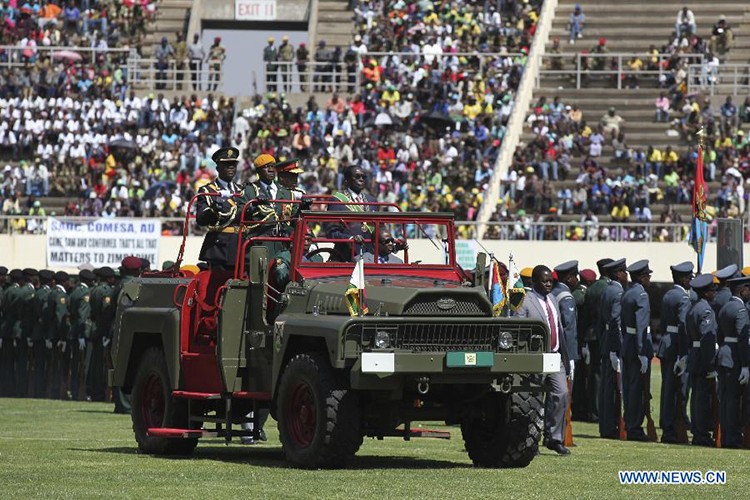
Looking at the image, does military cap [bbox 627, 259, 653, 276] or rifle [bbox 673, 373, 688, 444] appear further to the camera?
military cap [bbox 627, 259, 653, 276]

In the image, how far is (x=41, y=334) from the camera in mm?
30344

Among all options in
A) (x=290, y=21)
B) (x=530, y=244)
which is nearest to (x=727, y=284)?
(x=530, y=244)

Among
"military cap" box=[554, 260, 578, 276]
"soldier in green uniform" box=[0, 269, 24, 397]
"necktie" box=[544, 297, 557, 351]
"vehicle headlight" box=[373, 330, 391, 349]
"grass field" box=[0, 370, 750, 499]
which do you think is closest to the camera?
"grass field" box=[0, 370, 750, 499]

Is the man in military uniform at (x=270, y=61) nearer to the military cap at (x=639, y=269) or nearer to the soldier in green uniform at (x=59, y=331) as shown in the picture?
the soldier in green uniform at (x=59, y=331)

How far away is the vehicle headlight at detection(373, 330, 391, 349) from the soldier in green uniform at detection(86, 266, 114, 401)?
13.7m

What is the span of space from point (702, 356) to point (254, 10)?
4287cm

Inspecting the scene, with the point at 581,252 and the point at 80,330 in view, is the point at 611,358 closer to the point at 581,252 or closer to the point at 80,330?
the point at 80,330

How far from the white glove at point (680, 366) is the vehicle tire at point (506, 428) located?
5.15m

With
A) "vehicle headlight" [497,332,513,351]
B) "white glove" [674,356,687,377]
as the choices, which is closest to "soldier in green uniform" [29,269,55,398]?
"white glove" [674,356,687,377]

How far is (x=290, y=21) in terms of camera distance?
201 ft

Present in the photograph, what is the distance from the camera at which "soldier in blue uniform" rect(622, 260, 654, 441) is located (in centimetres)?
2102

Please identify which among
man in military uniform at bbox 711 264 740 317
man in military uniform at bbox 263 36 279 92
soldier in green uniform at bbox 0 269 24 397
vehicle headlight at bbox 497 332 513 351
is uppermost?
man in military uniform at bbox 263 36 279 92

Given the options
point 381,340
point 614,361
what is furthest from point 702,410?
point 381,340

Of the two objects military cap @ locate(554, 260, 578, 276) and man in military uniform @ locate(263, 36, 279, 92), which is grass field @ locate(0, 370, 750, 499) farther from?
man in military uniform @ locate(263, 36, 279, 92)
